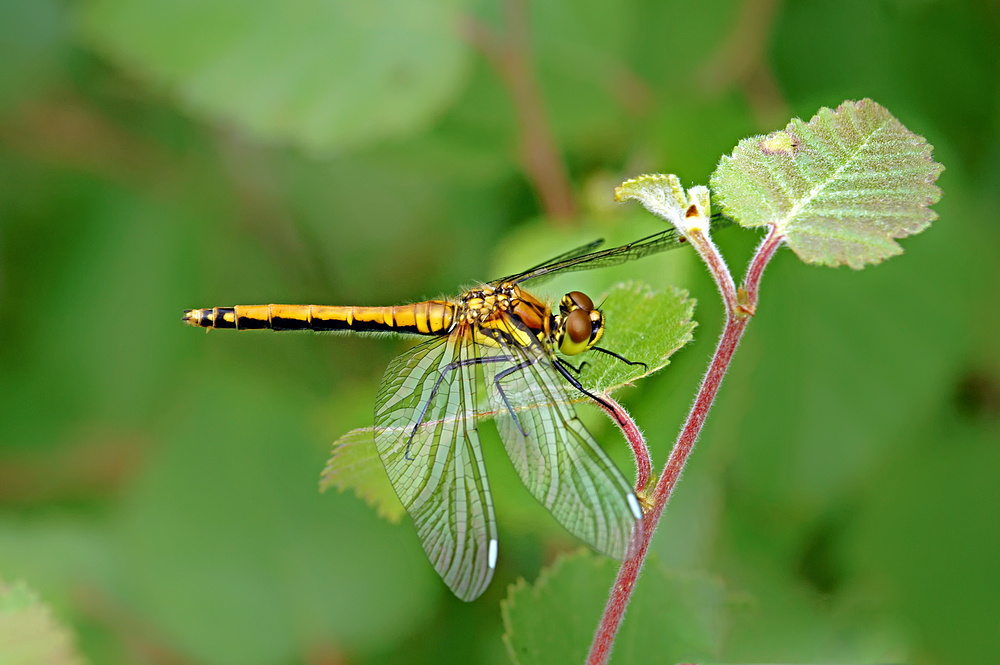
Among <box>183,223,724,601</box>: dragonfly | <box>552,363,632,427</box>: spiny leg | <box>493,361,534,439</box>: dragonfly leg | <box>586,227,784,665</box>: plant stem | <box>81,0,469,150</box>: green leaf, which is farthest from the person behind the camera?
<box>81,0,469,150</box>: green leaf

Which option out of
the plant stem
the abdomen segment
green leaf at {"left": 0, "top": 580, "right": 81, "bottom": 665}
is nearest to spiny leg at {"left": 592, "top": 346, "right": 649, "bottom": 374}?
the plant stem

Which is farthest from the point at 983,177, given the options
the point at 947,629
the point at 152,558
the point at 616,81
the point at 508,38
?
the point at 152,558

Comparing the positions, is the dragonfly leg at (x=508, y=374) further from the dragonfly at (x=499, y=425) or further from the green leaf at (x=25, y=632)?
the green leaf at (x=25, y=632)

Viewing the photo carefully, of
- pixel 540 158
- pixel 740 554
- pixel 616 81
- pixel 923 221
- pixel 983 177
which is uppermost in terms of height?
pixel 616 81

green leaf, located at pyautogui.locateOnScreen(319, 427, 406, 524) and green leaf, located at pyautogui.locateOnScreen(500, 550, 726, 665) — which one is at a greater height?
green leaf, located at pyautogui.locateOnScreen(319, 427, 406, 524)

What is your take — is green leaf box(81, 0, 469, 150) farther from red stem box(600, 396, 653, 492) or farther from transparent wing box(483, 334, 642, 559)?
red stem box(600, 396, 653, 492)

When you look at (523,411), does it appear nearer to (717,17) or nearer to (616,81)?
(616,81)

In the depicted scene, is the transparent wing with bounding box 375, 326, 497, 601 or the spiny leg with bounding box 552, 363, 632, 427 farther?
the transparent wing with bounding box 375, 326, 497, 601
